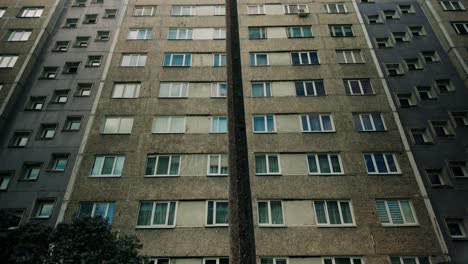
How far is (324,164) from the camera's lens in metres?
20.2

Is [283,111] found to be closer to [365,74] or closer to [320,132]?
[320,132]

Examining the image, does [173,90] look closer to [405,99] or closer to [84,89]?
[84,89]

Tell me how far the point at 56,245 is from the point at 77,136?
10.1 metres

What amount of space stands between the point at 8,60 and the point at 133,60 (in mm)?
9907

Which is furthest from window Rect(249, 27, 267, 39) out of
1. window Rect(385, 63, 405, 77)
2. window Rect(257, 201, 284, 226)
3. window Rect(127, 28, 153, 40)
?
window Rect(257, 201, 284, 226)

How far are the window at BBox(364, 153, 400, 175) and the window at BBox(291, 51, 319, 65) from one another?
903 centimetres

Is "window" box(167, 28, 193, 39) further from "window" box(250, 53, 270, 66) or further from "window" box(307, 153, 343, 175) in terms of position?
"window" box(307, 153, 343, 175)

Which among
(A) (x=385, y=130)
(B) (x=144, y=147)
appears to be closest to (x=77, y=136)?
(B) (x=144, y=147)

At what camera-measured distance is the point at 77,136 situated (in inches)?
837

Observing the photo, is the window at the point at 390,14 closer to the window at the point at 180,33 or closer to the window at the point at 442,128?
the window at the point at 442,128

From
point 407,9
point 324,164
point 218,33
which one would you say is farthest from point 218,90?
point 407,9

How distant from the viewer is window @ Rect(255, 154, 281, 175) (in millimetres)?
20016

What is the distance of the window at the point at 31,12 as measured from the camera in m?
27.8

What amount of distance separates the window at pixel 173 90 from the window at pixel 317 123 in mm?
9215
